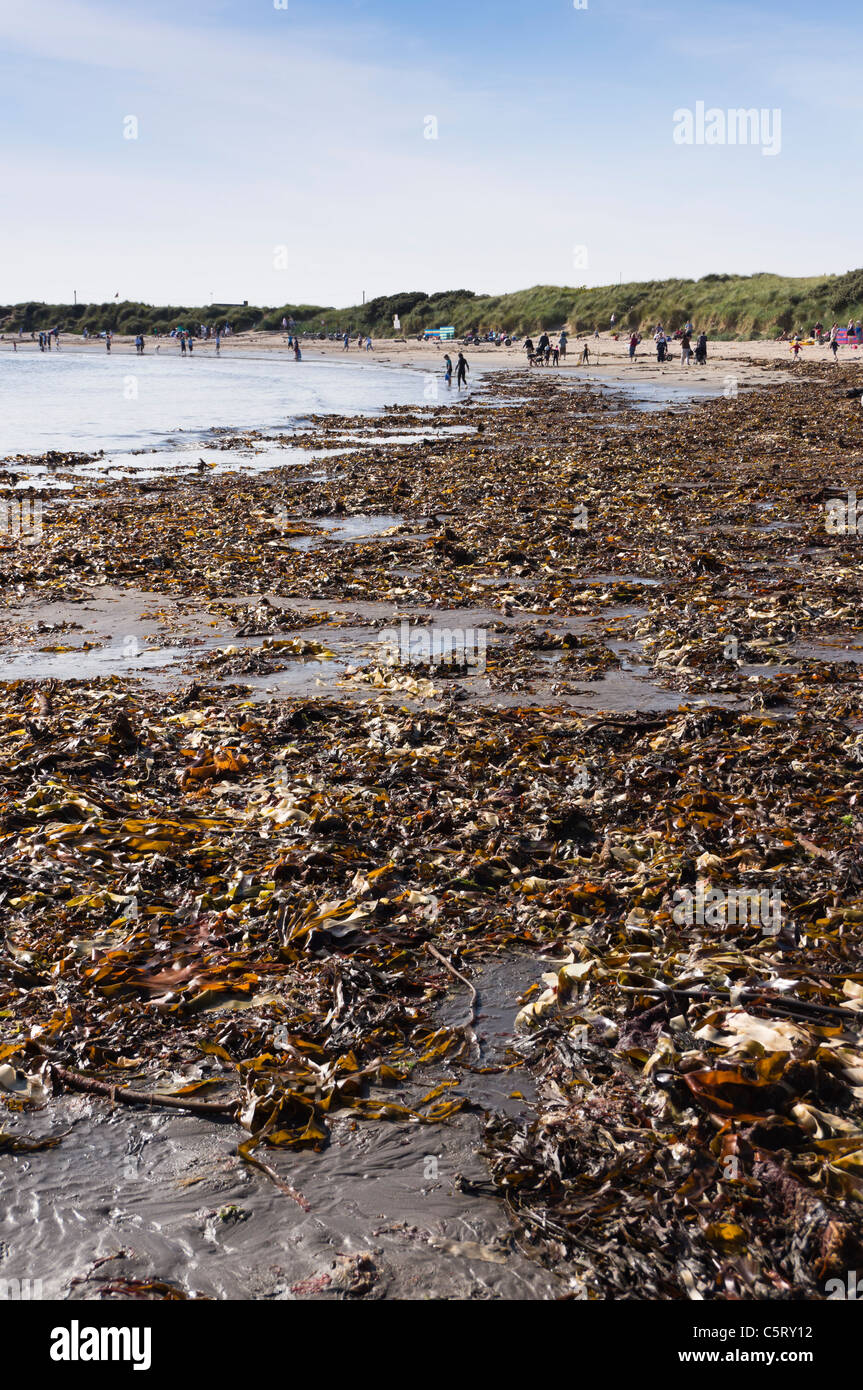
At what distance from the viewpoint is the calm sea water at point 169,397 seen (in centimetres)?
3156

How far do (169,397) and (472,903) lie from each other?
46.5m

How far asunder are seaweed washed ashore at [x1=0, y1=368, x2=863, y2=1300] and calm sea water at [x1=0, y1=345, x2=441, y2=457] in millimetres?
20087

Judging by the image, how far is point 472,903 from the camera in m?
5.20

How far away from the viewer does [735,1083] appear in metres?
3.57

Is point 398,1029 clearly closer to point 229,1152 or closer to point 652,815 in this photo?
point 229,1152

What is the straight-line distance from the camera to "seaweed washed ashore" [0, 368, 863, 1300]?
3293 millimetres

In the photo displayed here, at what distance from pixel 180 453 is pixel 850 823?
2292 cm
